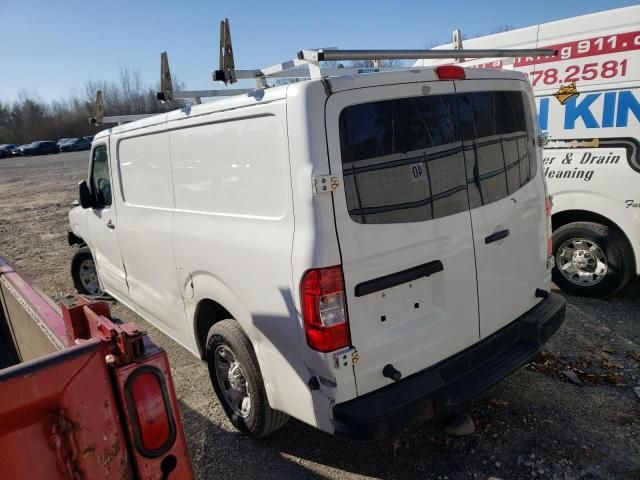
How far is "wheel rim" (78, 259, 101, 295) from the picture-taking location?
20.2ft

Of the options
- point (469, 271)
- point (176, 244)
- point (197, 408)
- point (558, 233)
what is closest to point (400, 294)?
point (469, 271)

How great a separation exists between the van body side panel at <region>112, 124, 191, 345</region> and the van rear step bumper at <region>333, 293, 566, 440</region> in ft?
5.79

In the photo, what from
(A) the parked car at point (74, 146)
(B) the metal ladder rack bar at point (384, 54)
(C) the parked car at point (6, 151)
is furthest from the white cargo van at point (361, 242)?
(C) the parked car at point (6, 151)

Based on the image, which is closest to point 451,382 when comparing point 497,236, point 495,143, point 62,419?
point 497,236

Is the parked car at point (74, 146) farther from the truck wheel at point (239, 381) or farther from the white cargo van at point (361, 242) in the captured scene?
the truck wheel at point (239, 381)

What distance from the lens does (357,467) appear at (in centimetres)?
286

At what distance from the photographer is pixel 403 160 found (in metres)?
2.48

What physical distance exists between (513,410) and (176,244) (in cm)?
261

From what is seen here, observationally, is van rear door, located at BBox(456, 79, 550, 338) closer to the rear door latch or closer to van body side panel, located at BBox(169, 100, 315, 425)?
the rear door latch

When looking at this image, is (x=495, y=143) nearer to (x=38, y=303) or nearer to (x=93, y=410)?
(x=93, y=410)

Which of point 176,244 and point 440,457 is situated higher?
point 176,244

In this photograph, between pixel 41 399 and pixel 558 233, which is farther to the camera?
pixel 558 233

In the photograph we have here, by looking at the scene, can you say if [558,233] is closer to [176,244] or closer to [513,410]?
[513,410]

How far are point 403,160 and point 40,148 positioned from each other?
5640 cm
